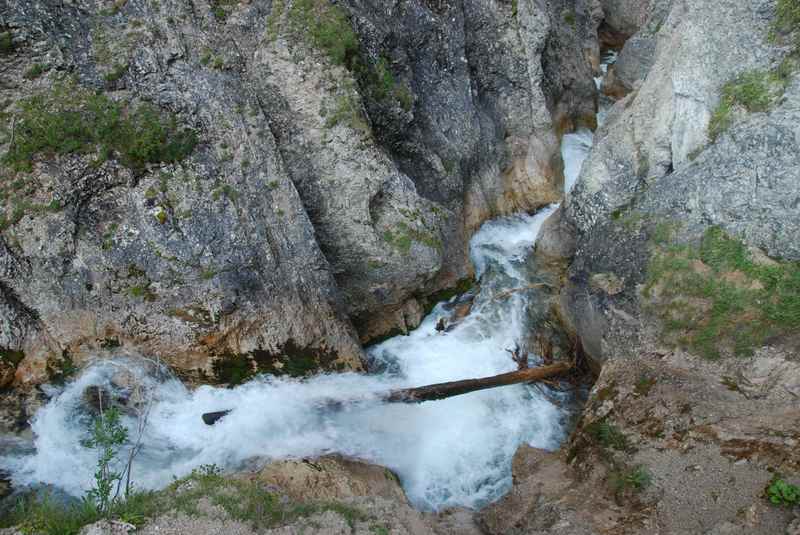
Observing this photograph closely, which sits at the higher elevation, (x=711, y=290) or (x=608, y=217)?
(x=608, y=217)

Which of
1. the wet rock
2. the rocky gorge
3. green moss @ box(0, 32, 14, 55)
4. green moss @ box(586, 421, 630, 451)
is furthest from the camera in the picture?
green moss @ box(0, 32, 14, 55)

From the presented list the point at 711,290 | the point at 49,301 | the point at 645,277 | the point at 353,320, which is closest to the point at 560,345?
the point at 645,277

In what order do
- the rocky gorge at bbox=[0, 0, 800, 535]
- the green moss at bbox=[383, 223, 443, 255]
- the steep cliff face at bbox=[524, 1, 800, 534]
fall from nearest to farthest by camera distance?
1. the steep cliff face at bbox=[524, 1, 800, 534]
2. the rocky gorge at bbox=[0, 0, 800, 535]
3. the green moss at bbox=[383, 223, 443, 255]

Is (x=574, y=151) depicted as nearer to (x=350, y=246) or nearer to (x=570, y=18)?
(x=570, y=18)

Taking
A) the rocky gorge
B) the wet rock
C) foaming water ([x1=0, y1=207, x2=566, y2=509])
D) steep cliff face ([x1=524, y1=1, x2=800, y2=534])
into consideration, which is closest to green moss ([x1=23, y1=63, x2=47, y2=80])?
the rocky gorge

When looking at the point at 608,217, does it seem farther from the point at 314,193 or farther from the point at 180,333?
the point at 180,333

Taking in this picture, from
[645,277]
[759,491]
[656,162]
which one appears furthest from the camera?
[656,162]

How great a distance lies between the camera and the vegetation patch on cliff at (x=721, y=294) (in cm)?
984

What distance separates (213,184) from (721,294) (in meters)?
10.3

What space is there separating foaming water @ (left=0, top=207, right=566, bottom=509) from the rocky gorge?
37cm

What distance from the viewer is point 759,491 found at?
8016 millimetres

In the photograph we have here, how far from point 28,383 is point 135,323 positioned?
7.71 ft

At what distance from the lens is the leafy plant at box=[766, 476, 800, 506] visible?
25.0 feet

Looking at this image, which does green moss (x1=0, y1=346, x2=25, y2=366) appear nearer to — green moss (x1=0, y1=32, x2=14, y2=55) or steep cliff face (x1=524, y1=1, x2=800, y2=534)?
green moss (x1=0, y1=32, x2=14, y2=55)
